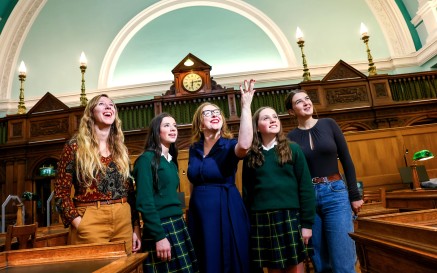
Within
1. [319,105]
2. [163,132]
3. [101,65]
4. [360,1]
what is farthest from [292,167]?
[360,1]

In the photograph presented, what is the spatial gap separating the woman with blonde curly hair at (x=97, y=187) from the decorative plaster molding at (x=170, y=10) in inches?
298

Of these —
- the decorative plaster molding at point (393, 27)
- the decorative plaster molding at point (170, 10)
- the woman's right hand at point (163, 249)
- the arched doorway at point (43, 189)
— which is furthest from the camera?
the decorative plaster molding at point (170, 10)

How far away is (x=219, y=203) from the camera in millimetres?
1585

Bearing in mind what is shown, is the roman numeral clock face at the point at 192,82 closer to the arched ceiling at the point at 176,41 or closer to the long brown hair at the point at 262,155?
the arched ceiling at the point at 176,41

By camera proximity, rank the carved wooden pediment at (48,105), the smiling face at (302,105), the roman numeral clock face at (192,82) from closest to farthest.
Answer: the smiling face at (302,105) → the carved wooden pediment at (48,105) → the roman numeral clock face at (192,82)

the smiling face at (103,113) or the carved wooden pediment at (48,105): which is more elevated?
the carved wooden pediment at (48,105)

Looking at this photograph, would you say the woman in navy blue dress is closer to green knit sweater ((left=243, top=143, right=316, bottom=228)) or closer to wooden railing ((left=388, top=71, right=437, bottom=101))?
green knit sweater ((left=243, top=143, right=316, bottom=228))

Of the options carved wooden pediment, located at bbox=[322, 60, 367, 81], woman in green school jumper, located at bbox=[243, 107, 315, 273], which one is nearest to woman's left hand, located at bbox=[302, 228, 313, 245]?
woman in green school jumper, located at bbox=[243, 107, 315, 273]

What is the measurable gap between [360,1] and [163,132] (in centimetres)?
917

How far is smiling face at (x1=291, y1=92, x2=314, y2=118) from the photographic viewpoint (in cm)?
187

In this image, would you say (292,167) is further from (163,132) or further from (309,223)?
(163,132)

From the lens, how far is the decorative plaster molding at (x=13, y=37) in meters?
8.39

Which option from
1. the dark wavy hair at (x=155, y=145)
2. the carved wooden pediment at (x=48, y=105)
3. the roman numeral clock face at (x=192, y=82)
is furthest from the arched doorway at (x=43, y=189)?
the dark wavy hair at (x=155, y=145)

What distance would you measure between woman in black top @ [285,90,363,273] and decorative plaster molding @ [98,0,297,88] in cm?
726
